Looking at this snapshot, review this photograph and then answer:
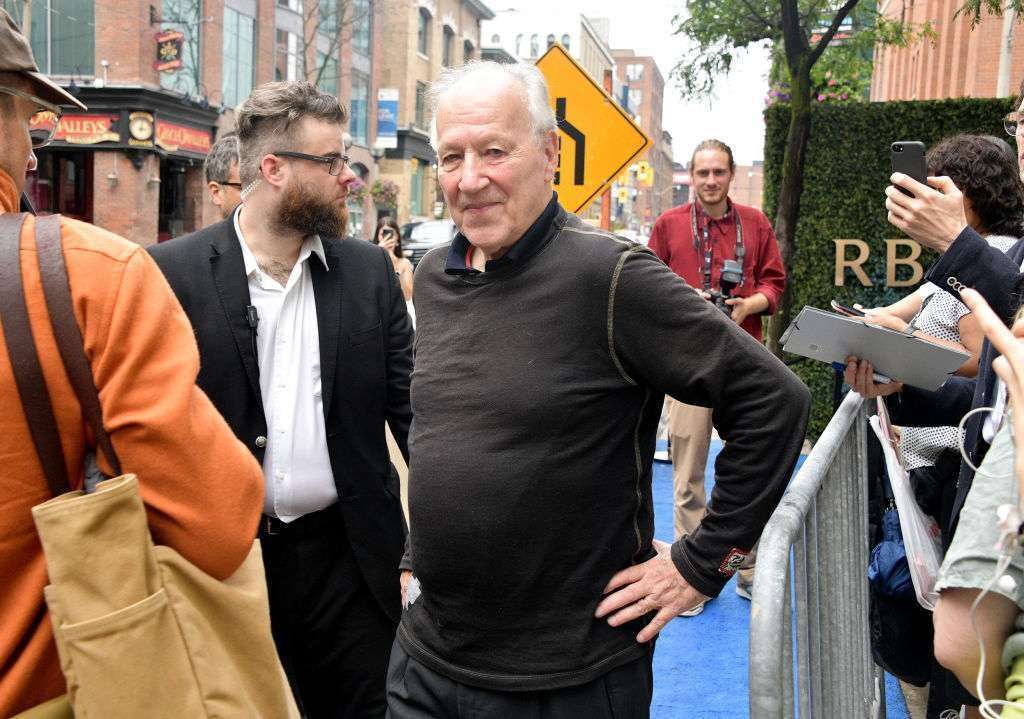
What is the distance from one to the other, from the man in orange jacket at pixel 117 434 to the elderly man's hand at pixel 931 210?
6.63ft

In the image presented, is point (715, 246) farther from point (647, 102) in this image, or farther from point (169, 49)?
point (647, 102)

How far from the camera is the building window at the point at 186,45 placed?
28.8 meters

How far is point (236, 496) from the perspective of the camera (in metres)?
1.91

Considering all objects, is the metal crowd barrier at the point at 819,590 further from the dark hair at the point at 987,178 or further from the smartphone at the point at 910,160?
the dark hair at the point at 987,178

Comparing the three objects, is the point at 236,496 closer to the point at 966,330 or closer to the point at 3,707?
the point at 3,707

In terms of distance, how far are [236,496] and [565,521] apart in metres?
0.72

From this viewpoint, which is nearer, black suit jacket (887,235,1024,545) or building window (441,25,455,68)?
black suit jacket (887,235,1024,545)

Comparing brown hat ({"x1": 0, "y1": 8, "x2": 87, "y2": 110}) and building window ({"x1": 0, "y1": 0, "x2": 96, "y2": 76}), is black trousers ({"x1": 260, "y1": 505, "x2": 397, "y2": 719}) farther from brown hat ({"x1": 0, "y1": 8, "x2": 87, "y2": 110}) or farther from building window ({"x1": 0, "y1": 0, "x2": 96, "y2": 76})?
building window ({"x1": 0, "y1": 0, "x2": 96, "y2": 76})

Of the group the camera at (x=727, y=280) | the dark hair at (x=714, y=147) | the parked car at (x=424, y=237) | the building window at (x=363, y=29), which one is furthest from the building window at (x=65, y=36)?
the camera at (x=727, y=280)

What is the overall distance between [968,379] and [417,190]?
158ft

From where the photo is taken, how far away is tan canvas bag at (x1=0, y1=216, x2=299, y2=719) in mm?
1674

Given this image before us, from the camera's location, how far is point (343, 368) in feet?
10.3

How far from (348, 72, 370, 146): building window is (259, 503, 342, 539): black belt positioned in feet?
133

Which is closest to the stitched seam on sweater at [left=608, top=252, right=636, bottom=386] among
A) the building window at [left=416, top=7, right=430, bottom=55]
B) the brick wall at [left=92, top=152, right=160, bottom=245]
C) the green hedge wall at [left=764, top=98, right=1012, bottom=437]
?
the green hedge wall at [left=764, top=98, right=1012, bottom=437]
